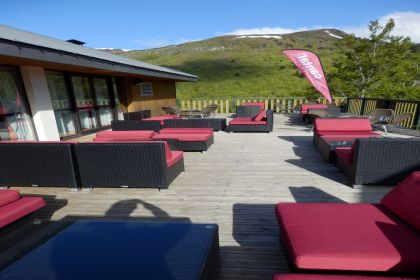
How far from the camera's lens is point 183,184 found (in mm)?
3980

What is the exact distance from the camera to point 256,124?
8.04 m

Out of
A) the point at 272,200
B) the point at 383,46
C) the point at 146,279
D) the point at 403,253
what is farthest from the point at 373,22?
the point at 146,279

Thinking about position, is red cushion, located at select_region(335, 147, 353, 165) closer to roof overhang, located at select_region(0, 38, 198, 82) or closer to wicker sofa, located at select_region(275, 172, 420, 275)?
wicker sofa, located at select_region(275, 172, 420, 275)

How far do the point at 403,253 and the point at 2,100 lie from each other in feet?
24.6

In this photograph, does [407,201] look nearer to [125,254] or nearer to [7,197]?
[125,254]

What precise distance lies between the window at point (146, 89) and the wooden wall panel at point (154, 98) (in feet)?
0.54

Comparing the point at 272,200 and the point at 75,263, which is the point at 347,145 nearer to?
the point at 272,200

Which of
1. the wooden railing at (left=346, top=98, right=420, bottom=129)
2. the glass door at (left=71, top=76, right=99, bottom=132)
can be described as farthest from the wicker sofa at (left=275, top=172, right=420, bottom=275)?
the glass door at (left=71, top=76, right=99, bottom=132)

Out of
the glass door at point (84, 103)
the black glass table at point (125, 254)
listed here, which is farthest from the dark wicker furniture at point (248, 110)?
the black glass table at point (125, 254)

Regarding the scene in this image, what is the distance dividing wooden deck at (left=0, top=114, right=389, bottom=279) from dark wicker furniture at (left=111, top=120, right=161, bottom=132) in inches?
85.7

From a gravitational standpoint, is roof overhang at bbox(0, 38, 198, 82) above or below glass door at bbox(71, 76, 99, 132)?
above

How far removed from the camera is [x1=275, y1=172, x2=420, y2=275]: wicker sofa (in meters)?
1.53

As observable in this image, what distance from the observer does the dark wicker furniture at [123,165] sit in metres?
3.55

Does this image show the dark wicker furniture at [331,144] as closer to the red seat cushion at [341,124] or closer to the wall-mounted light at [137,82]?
the red seat cushion at [341,124]
